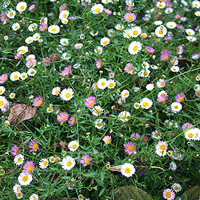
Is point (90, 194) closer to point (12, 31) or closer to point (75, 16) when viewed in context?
point (75, 16)

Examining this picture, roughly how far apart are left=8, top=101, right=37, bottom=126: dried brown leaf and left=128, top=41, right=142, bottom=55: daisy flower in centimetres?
103

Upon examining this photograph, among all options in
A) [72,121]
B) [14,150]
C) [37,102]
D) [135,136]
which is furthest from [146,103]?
[14,150]

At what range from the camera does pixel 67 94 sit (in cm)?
207

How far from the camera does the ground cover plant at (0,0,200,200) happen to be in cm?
173

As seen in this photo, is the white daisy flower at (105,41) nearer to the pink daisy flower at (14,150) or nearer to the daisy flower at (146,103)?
the daisy flower at (146,103)

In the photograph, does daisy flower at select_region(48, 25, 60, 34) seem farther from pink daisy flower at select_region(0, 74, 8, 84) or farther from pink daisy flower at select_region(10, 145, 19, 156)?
pink daisy flower at select_region(10, 145, 19, 156)

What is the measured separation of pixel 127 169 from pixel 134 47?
1.10m

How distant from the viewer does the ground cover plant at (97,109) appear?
5.68 ft

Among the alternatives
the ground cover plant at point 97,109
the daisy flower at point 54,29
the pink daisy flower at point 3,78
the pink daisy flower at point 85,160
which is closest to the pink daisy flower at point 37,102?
the ground cover plant at point 97,109

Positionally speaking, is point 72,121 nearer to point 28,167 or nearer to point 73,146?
point 73,146

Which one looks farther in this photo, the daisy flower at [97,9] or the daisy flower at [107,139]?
the daisy flower at [97,9]

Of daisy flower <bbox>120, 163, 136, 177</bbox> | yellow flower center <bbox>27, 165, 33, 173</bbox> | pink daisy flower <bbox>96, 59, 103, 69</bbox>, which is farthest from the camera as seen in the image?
pink daisy flower <bbox>96, 59, 103, 69</bbox>

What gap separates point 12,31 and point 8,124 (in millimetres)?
1223

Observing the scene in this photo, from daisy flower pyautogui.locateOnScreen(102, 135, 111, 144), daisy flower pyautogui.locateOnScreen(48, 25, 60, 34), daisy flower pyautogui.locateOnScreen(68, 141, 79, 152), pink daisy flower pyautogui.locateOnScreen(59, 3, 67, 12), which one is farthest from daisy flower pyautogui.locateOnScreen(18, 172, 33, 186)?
pink daisy flower pyautogui.locateOnScreen(59, 3, 67, 12)
